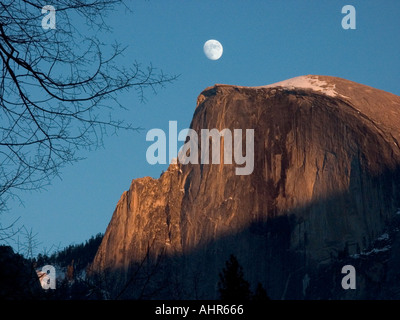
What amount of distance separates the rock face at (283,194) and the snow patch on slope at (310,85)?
0.18 metres

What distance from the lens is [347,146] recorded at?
8469cm

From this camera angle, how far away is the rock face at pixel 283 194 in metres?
80.7

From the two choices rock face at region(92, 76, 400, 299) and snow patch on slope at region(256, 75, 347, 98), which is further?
snow patch on slope at region(256, 75, 347, 98)

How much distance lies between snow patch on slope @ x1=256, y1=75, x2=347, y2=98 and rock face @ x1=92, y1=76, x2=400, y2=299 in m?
0.18

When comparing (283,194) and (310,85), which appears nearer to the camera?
(283,194)

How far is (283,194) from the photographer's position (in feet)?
283

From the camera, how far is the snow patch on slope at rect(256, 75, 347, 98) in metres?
92.0

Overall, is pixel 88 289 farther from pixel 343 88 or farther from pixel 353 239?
pixel 343 88

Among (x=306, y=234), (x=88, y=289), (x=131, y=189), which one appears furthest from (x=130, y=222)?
(x=88, y=289)

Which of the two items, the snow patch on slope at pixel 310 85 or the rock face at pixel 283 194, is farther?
the snow patch on slope at pixel 310 85

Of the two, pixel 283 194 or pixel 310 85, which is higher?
pixel 310 85

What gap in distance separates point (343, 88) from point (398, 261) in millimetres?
29280

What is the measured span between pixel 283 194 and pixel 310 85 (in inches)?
728
